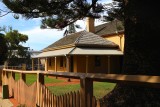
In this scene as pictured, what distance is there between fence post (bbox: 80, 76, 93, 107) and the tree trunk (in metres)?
1.42

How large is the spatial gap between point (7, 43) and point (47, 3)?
53715 mm

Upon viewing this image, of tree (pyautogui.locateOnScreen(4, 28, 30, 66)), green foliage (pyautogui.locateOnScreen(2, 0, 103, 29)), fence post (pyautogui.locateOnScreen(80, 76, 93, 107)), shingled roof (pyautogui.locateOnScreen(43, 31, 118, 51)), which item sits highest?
green foliage (pyautogui.locateOnScreen(2, 0, 103, 29))

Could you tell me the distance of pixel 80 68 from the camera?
3106 centimetres

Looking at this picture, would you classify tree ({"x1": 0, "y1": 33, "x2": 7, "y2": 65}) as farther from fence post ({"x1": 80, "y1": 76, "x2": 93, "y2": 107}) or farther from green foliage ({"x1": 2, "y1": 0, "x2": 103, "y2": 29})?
fence post ({"x1": 80, "y1": 76, "x2": 93, "y2": 107})

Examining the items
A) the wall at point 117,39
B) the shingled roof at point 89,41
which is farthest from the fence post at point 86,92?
the wall at point 117,39

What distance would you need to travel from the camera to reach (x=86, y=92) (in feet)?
15.4

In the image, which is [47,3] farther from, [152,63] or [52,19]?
[152,63]

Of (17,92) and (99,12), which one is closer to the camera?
(99,12)

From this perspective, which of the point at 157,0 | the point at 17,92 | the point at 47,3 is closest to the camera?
the point at 157,0

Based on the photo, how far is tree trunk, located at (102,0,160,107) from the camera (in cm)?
600

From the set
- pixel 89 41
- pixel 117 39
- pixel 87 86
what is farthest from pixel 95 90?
pixel 117 39

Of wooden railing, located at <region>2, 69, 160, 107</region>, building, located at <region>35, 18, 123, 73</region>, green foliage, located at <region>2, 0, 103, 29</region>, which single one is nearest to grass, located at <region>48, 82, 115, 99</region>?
green foliage, located at <region>2, 0, 103, 29</region>

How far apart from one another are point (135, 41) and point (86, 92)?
269cm

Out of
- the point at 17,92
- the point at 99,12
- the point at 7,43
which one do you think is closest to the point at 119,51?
the point at 17,92
